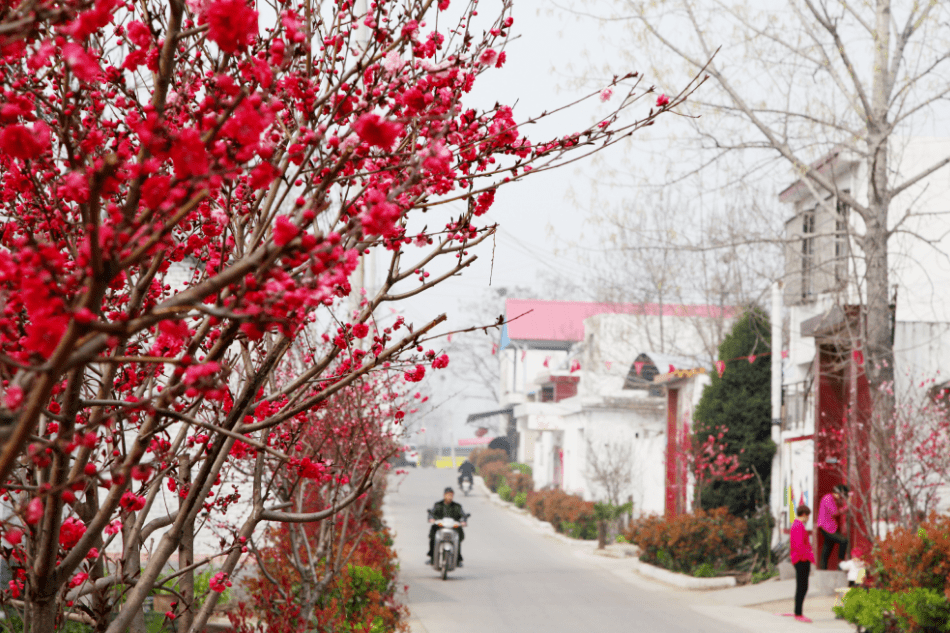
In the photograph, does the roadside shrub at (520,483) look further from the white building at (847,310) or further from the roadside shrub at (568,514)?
the white building at (847,310)

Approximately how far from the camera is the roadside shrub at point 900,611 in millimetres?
10453

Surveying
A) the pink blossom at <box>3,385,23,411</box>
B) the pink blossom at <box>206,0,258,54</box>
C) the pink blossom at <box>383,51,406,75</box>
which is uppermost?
the pink blossom at <box>383,51,406,75</box>

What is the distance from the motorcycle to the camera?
1894cm

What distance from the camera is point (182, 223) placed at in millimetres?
3350

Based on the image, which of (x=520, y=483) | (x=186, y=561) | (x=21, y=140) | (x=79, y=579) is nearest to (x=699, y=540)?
(x=186, y=561)

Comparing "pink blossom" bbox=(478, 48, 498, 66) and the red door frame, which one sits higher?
"pink blossom" bbox=(478, 48, 498, 66)

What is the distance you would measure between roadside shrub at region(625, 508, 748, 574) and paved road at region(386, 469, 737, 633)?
1.19m

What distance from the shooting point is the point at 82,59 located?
1.76 metres

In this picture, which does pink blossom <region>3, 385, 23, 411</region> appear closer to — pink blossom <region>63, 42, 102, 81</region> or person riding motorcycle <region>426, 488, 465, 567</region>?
pink blossom <region>63, 42, 102, 81</region>

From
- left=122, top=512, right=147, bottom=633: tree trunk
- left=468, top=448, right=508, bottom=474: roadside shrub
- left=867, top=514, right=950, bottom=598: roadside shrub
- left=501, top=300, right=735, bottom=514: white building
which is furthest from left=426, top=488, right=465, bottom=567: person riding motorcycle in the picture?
left=468, top=448, right=508, bottom=474: roadside shrub

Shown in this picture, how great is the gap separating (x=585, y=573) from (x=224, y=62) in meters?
19.2

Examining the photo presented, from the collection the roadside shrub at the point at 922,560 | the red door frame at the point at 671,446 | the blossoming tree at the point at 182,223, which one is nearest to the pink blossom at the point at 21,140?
the blossoming tree at the point at 182,223

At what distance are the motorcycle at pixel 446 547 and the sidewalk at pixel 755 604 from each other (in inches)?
141

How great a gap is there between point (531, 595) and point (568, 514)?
13.4m
